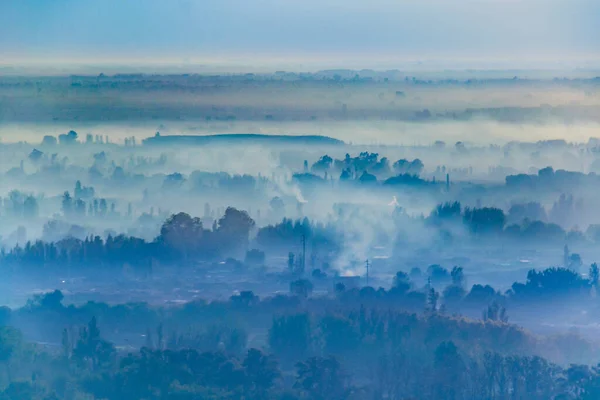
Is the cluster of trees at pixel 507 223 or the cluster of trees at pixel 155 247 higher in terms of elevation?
the cluster of trees at pixel 507 223

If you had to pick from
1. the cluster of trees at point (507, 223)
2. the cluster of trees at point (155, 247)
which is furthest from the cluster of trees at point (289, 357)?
the cluster of trees at point (507, 223)

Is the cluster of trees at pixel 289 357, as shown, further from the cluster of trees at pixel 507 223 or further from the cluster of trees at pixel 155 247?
the cluster of trees at pixel 507 223

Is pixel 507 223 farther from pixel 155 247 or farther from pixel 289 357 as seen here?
pixel 155 247

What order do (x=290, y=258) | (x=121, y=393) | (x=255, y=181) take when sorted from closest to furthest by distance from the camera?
(x=121, y=393), (x=255, y=181), (x=290, y=258)

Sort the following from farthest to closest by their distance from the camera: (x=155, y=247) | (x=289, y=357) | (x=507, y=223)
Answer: (x=507, y=223), (x=155, y=247), (x=289, y=357)

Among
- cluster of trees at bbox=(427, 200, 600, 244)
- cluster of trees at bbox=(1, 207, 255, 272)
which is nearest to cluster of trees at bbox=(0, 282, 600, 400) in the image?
cluster of trees at bbox=(1, 207, 255, 272)

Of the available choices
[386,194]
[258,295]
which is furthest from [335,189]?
[258,295]

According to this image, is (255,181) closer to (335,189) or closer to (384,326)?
(335,189)

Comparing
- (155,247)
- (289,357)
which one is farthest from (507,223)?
(155,247)

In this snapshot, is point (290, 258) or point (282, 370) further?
point (290, 258)

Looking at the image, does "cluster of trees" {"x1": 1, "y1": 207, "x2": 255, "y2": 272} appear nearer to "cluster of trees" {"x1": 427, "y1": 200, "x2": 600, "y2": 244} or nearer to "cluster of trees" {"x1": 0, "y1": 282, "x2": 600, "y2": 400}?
"cluster of trees" {"x1": 0, "y1": 282, "x2": 600, "y2": 400}

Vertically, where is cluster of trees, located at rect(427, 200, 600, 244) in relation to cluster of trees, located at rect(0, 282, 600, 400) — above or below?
above
